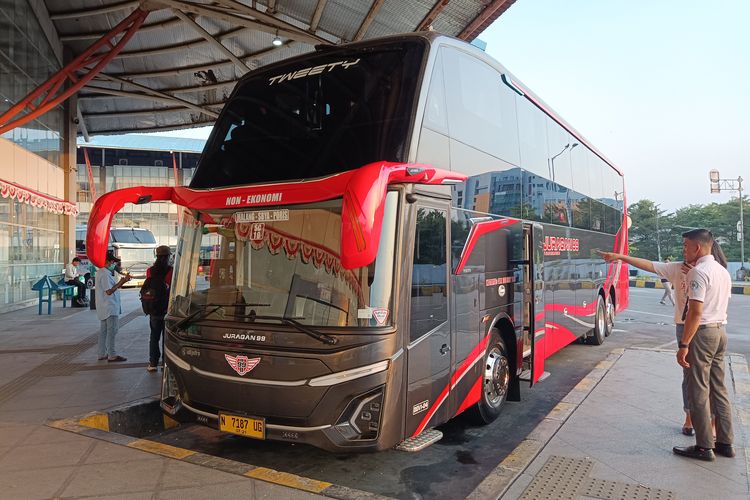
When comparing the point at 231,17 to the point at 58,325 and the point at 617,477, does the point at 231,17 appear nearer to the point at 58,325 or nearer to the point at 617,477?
the point at 58,325

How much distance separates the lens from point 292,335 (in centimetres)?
432

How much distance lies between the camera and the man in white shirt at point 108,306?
850 cm

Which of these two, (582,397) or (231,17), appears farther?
(231,17)

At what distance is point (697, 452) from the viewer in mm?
4730

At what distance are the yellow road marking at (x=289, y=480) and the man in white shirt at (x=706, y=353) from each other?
312 centimetres

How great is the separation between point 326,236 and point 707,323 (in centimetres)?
329

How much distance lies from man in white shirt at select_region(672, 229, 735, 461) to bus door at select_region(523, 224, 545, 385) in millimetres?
2158

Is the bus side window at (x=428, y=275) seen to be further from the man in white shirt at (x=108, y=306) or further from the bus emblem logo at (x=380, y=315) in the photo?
the man in white shirt at (x=108, y=306)

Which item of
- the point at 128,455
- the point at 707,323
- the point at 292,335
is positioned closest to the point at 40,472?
the point at 128,455

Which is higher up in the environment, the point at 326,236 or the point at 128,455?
the point at 326,236

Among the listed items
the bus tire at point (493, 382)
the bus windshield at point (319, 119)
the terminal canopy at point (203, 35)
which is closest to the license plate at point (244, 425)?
the bus windshield at point (319, 119)

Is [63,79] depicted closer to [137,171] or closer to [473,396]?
[473,396]

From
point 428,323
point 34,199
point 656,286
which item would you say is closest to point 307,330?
point 428,323

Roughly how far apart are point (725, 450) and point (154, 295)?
22.9 ft
